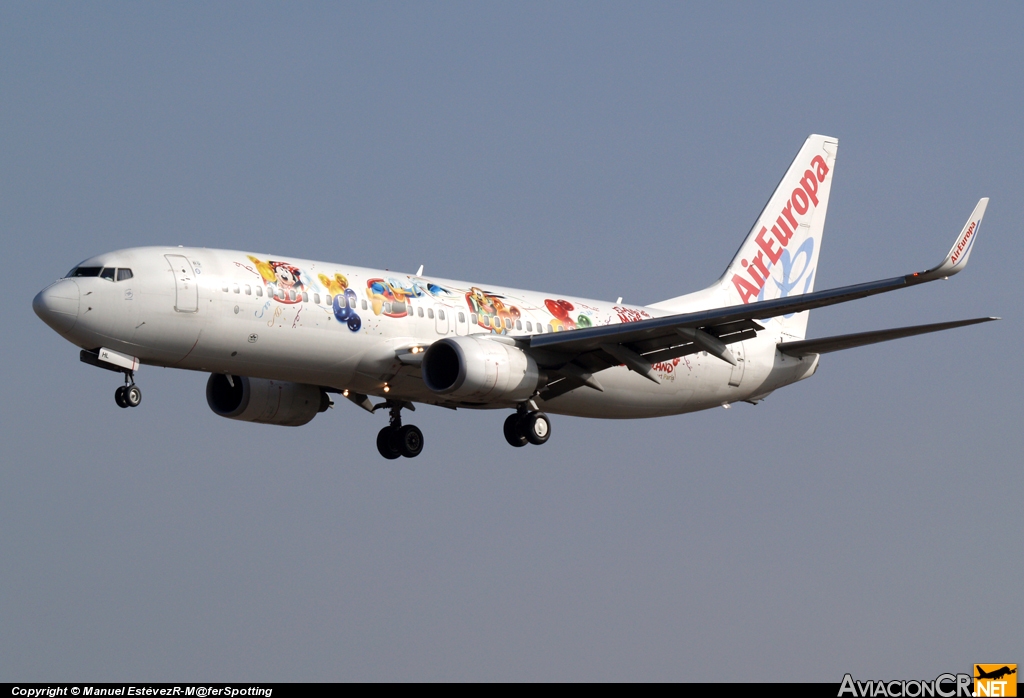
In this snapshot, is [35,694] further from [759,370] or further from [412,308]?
[759,370]

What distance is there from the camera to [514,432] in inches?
1583

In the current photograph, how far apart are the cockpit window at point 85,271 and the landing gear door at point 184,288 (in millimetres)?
1645

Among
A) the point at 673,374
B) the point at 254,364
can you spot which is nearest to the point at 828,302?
the point at 673,374

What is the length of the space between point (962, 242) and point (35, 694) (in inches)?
853

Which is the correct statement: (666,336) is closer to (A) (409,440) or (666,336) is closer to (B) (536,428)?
(B) (536,428)

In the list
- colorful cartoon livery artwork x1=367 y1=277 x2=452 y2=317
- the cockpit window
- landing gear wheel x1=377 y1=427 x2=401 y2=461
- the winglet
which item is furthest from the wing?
the cockpit window

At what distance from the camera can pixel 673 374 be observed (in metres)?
43.1

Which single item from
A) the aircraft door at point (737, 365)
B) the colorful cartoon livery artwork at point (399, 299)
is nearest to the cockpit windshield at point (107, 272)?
the colorful cartoon livery artwork at point (399, 299)

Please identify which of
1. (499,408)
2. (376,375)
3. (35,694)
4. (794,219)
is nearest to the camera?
(35,694)

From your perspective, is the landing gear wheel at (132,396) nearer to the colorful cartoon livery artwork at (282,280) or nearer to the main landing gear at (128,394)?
the main landing gear at (128,394)

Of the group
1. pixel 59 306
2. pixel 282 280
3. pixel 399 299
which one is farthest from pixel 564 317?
pixel 59 306

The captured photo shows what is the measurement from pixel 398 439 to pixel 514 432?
172 inches

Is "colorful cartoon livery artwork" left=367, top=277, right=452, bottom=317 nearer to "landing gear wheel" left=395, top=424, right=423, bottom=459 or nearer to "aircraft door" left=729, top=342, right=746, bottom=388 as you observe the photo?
"landing gear wheel" left=395, top=424, right=423, bottom=459

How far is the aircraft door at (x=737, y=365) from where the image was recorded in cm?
4412
